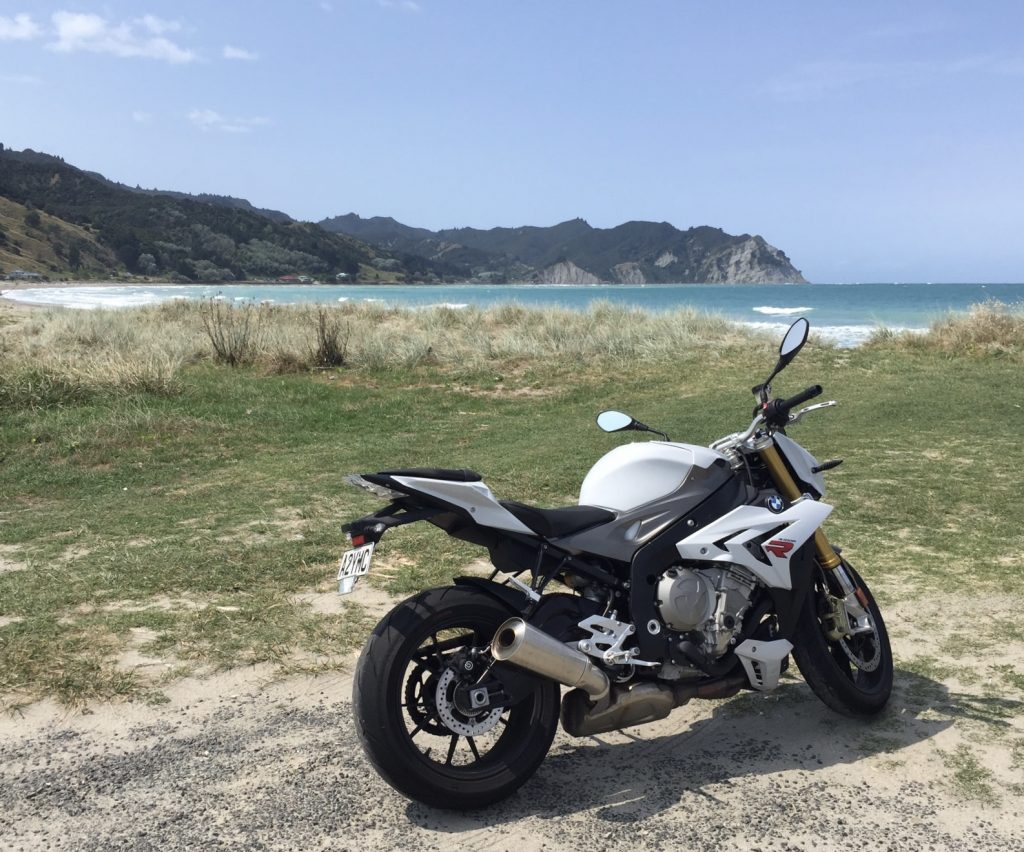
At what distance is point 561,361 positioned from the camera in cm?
1778

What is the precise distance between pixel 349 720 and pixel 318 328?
50.6 ft

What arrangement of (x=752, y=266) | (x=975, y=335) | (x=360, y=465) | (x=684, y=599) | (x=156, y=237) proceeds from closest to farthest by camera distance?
1. (x=684, y=599)
2. (x=360, y=465)
3. (x=975, y=335)
4. (x=156, y=237)
5. (x=752, y=266)

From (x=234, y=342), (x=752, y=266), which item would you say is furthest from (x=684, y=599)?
(x=752, y=266)

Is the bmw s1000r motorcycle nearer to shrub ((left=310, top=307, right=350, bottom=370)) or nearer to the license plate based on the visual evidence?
the license plate

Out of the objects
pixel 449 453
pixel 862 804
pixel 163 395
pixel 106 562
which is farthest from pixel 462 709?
pixel 163 395

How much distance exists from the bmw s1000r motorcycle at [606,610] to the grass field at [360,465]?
88 centimetres

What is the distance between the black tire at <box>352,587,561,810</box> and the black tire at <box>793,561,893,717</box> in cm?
112

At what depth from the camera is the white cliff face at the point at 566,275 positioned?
17712cm

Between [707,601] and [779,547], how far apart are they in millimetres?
352

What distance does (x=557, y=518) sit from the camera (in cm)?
309

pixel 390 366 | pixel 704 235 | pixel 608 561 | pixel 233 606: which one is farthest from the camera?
pixel 704 235

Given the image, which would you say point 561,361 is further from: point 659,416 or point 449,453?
point 449,453

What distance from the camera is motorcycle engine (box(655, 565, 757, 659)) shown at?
319cm

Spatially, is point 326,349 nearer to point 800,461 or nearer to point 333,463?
point 333,463
